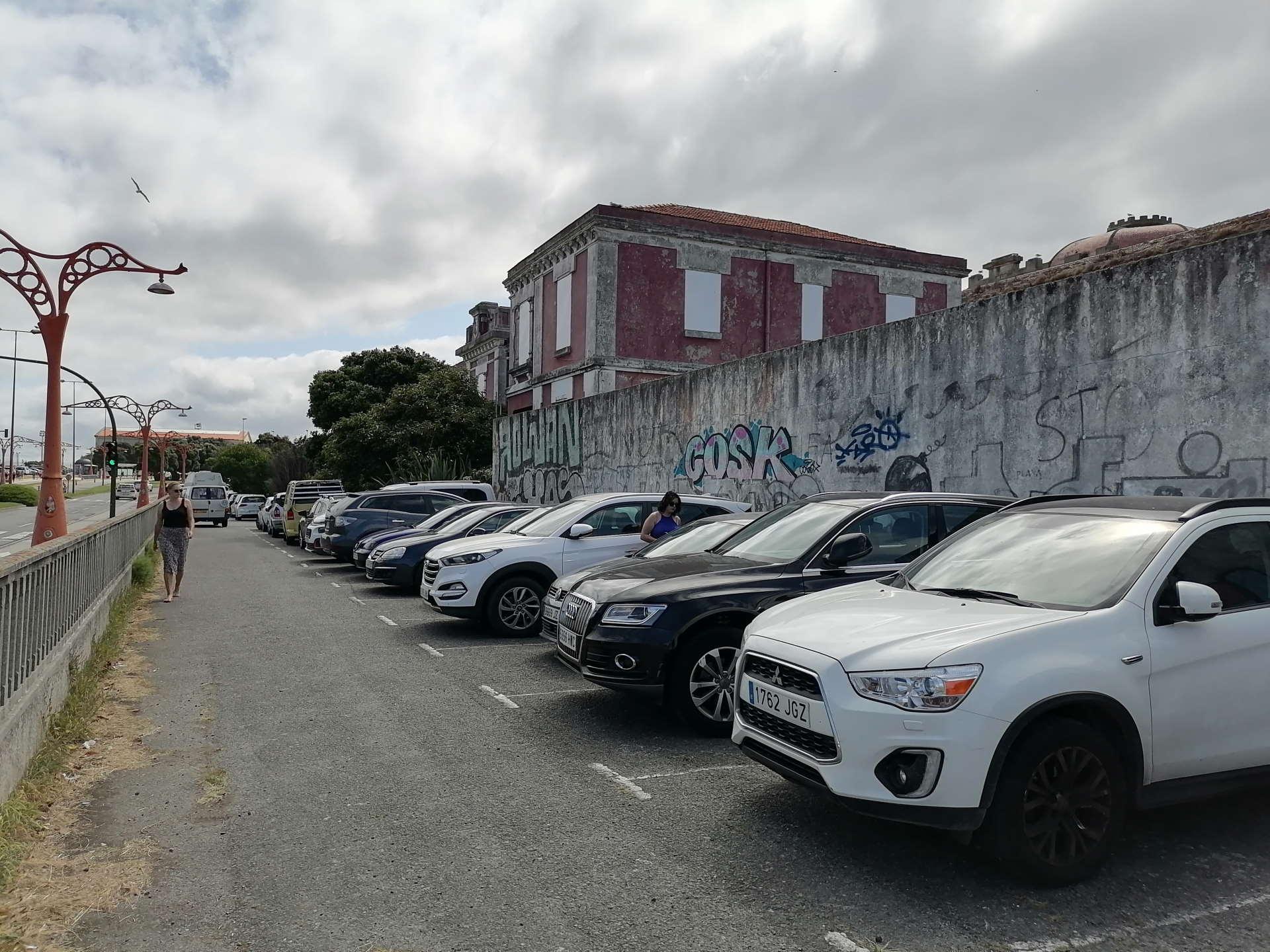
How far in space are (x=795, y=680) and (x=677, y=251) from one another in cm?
2802

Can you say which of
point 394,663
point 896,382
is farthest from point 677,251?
point 394,663

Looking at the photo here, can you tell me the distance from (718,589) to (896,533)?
5.38ft

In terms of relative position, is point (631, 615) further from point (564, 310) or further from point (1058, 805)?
point (564, 310)

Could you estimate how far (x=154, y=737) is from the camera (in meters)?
6.61

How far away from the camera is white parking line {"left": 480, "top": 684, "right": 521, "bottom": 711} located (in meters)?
7.46

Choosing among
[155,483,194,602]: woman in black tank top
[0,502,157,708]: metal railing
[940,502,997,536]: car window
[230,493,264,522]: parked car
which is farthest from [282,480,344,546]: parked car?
[230,493,264,522]: parked car

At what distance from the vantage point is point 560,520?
11.5 meters

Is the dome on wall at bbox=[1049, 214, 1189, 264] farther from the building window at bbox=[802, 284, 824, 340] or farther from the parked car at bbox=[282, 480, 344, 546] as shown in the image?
the parked car at bbox=[282, 480, 344, 546]

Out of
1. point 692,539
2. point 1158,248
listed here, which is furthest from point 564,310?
point 692,539

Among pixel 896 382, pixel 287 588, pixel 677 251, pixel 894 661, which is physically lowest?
pixel 287 588

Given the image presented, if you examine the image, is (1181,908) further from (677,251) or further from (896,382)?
(677,251)

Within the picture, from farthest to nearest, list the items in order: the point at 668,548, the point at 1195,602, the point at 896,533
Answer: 1. the point at 668,548
2. the point at 896,533
3. the point at 1195,602

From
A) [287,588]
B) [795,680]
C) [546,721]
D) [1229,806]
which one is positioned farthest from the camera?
[287,588]

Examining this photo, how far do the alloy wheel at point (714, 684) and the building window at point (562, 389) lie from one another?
25580 millimetres
